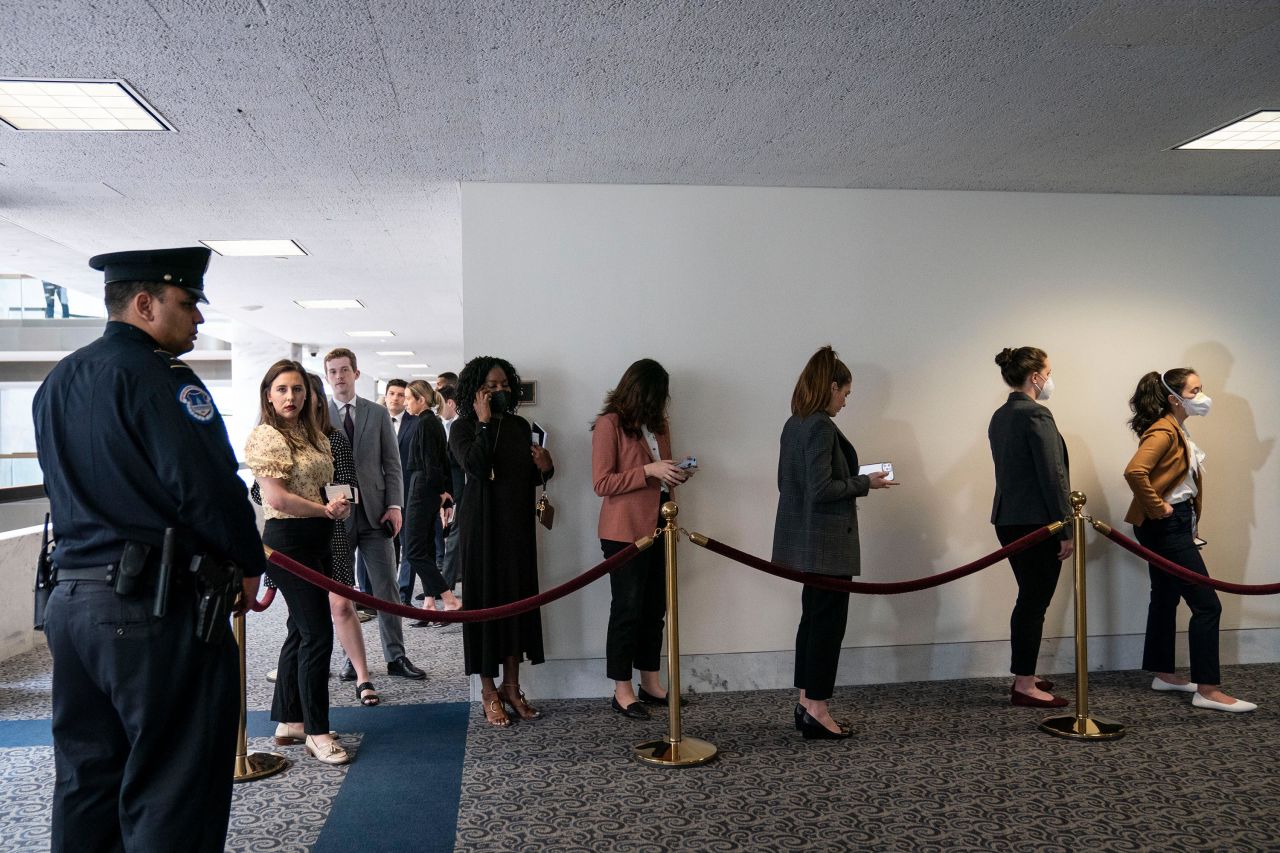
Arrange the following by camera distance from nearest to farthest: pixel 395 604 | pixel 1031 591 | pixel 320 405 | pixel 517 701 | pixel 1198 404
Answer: pixel 395 604
pixel 320 405
pixel 517 701
pixel 1031 591
pixel 1198 404

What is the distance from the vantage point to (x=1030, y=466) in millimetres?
4543

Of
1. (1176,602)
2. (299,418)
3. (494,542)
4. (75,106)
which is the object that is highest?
(75,106)

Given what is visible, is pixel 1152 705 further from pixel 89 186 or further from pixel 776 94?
pixel 89 186

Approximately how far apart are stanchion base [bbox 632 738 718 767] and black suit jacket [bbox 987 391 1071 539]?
6.33ft

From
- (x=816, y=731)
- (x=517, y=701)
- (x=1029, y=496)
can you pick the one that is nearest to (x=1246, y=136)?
(x=1029, y=496)

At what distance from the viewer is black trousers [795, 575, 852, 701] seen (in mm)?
4039

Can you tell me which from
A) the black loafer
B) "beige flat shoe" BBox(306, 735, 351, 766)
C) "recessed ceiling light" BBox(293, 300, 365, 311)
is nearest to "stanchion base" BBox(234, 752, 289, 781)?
"beige flat shoe" BBox(306, 735, 351, 766)

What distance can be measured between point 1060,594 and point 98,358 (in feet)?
16.4

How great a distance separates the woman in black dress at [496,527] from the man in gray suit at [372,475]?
703 millimetres

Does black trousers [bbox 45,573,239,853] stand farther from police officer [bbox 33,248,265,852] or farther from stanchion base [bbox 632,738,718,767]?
stanchion base [bbox 632,738,718,767]

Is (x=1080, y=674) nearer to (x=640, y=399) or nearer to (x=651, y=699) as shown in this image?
(x=651, y=699)

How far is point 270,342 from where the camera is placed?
13367 mm

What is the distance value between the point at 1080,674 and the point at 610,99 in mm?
3241

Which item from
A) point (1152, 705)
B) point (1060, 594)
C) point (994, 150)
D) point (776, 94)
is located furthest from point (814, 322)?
point (1152, 705)
